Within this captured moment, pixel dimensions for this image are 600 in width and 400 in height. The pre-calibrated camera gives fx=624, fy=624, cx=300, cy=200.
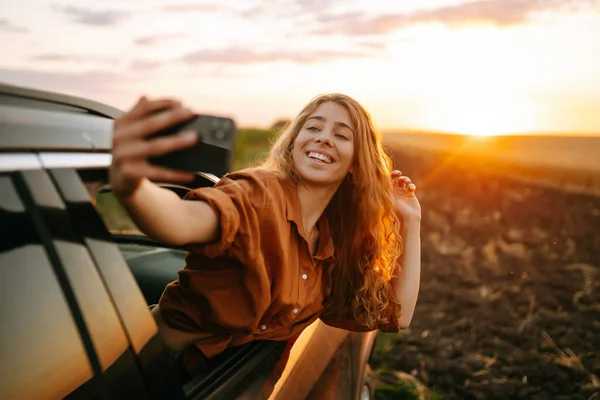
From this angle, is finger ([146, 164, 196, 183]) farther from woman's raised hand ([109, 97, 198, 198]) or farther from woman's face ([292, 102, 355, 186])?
woman's face ([292, 102, 355, 186])

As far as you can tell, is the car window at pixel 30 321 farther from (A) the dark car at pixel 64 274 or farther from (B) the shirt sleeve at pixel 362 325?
(B) the shirt sleeve at pixel 362 325

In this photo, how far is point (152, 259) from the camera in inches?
113

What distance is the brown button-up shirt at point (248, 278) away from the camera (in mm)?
1718

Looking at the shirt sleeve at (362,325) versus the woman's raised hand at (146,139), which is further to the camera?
the shirt sleeve at (362,325)

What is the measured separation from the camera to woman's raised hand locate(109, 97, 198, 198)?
107 cm

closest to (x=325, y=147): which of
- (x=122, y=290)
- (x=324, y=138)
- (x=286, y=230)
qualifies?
(x=324, y=138)

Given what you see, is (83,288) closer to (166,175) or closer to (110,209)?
(166,175)

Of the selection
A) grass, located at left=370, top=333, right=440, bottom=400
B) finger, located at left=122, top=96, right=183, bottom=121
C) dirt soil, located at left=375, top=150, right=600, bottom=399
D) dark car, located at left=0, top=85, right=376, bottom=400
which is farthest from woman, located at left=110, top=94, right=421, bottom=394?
dirt soil, located at left=375, top=150, right=600, bottom=399

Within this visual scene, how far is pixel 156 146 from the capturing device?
1071mm

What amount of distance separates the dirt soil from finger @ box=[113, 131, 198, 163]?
11.4 feet

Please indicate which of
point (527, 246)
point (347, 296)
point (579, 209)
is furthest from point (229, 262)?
point (579, 209)

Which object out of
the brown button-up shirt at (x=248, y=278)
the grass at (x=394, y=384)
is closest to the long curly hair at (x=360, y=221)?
the brown button-up shirt at (x=248, y=278)

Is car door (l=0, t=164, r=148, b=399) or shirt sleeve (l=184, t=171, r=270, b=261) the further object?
shirt sleeve (l=184, t=171, r=270, b=261)

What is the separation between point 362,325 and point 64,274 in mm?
1397
